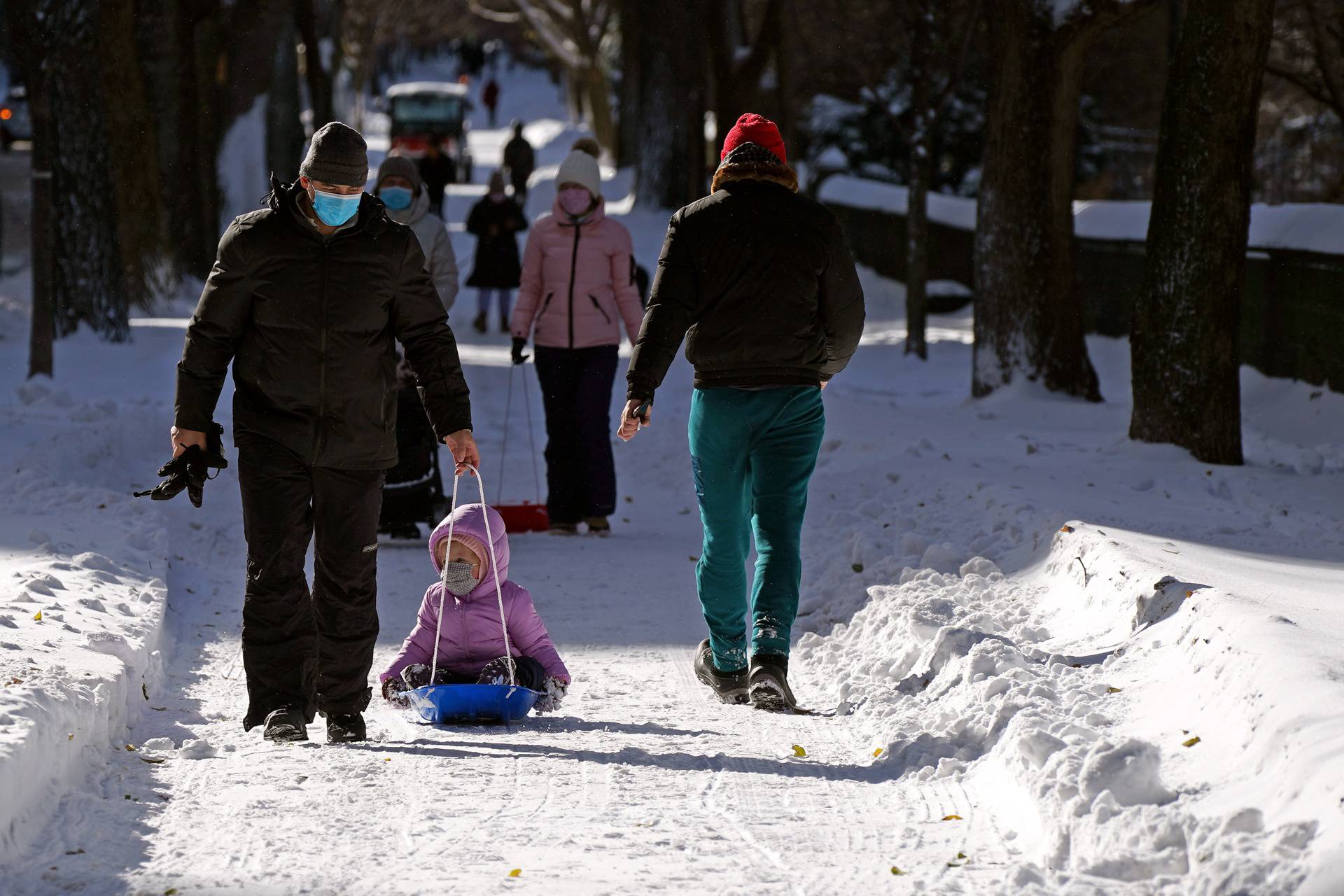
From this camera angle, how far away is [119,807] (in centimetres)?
480

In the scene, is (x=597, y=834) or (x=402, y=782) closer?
(x=597, y=834)

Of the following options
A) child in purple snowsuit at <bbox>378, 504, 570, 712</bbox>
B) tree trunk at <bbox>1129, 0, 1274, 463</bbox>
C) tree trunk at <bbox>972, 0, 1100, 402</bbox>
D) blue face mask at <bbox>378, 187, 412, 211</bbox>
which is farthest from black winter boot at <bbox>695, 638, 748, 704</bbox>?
tree trunk at <bbox>972, 0, 1100, 402</bbox>

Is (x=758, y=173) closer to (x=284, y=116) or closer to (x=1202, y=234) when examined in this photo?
(x=1202, y=234)

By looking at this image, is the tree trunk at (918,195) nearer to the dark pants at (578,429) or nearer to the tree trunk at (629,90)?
the dark pants at (578,429)

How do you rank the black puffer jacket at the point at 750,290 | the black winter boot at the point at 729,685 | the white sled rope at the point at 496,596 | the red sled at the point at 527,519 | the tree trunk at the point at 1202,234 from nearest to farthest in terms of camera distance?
the white sled rope at the point at 496,596, the black puffer jacket at the point at 750,290, the black winter boot at the point at 729,685, the red sled at the point at 527,519, the tree trunk at the point at 1202,234

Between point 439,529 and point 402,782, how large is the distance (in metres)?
1.28

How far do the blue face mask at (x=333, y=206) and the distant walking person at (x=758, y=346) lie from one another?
1169mm

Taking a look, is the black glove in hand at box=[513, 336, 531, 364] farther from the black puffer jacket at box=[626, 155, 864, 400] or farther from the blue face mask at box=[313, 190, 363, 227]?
the blue face mask at box=[313, 190, 363, 227]

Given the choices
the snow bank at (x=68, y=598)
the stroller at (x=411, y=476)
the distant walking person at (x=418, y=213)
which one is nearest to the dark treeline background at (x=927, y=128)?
the snow bank at (x=68, y=598)

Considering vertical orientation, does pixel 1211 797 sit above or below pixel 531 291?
below

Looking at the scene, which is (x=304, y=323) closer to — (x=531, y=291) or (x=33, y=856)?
(x=33, y=856)

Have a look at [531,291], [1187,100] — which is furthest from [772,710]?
[1187,100]

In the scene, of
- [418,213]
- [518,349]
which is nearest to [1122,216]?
[518,349]

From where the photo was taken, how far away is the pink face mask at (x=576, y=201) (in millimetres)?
9156
